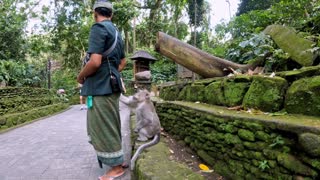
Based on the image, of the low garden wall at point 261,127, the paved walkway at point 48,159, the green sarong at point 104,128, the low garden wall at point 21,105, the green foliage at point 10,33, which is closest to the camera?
the low garden wall at point 261,127

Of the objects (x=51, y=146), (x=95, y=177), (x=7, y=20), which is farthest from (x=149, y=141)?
(x=7, y=20)

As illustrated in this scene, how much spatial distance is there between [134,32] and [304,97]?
48.8ft

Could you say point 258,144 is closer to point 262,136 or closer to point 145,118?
point 262,136

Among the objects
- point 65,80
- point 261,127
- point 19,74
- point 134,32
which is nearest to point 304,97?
point 261,127

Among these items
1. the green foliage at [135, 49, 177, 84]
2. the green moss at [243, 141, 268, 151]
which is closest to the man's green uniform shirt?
the green moss at [243, 141, 268, 151]

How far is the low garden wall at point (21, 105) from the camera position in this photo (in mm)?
7068

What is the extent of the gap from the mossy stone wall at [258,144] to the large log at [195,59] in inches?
38.5

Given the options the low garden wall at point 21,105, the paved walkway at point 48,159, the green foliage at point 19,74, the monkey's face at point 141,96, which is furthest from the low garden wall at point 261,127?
the green foliage at point 19,74

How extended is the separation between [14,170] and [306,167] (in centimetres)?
303

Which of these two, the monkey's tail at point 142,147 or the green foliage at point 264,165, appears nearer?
the green foliage at point 264,165

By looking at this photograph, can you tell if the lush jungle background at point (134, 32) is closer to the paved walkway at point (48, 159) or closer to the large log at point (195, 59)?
the large log at point (195, 59)

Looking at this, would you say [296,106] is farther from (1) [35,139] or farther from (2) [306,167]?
(1) [35,139]

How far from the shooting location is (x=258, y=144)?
199 centimetres

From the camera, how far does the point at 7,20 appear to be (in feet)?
30.0
